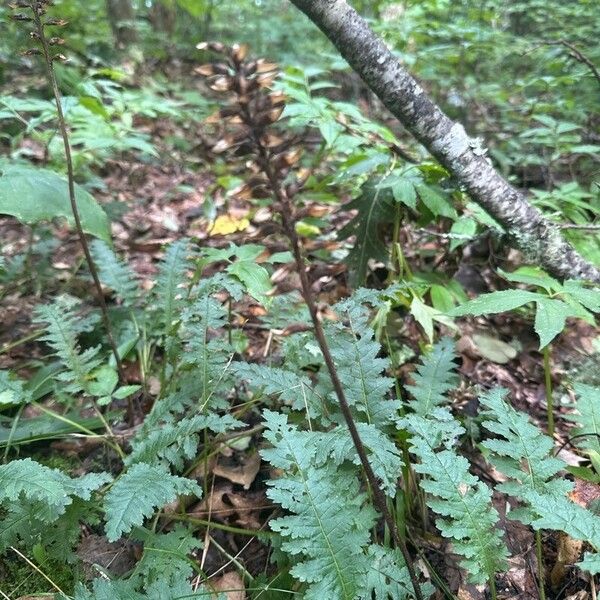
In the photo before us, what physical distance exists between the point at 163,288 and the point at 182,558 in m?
1.22

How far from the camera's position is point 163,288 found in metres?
2.39

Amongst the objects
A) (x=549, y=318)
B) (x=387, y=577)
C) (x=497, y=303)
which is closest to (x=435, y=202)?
(x=497, y=303)

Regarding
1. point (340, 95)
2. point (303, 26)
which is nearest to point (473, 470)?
point (340, 95)

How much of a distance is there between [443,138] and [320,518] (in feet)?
Answer: 5.65

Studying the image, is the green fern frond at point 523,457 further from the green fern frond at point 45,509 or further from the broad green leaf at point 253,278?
the green fern frond at point 45,509

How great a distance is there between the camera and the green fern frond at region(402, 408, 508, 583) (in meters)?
1.49

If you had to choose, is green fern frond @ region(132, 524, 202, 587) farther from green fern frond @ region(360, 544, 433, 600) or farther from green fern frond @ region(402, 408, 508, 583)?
green fern frond @ region(402, 408, 508, 583)

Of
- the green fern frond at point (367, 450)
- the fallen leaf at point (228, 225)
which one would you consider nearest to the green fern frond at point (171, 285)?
the fallen leaf at point (228, 225)

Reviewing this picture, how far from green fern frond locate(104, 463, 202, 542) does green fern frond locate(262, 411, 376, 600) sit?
0.30m

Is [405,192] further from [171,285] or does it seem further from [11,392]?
[11,392]

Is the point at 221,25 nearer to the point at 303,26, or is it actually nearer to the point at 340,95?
the point at 303,26

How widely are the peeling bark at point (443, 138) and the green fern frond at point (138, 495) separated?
1.78 metres

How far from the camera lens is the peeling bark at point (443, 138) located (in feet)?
6.68

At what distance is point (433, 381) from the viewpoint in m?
1.99
